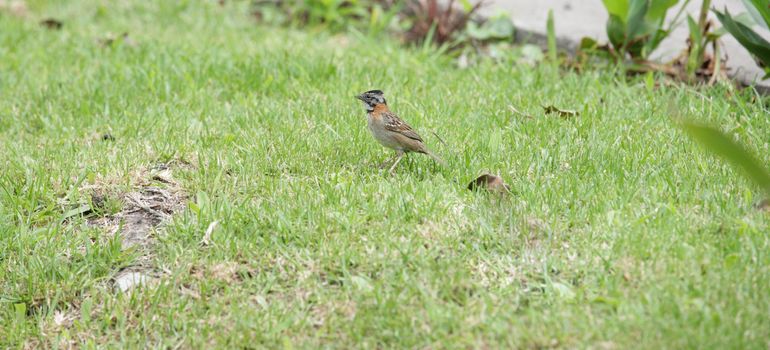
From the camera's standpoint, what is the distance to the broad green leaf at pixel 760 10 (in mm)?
5617

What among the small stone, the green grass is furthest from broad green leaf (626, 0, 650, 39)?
the small stone

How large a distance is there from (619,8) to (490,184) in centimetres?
262

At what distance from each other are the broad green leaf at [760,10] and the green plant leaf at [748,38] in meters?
0.12

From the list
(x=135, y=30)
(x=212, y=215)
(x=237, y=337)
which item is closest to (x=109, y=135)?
(x=212, y=215)

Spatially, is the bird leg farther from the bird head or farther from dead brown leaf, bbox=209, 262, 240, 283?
dead brown leaf, bbox=209, 262, 240, 283

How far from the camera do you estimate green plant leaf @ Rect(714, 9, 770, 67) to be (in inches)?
233

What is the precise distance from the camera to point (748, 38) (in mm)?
5930

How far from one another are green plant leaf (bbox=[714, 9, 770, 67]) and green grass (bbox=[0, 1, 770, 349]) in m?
0.33

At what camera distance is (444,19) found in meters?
8.40

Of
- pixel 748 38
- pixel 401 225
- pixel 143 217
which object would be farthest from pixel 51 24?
pixel 748 38

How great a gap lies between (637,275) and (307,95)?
3.42 meters

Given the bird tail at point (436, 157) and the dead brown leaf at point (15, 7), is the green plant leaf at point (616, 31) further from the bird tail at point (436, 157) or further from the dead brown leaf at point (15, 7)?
the dead brown leaf at point (15, 7)

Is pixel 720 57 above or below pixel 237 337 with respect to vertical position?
above

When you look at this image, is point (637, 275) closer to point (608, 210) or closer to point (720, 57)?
point (608, 210)
